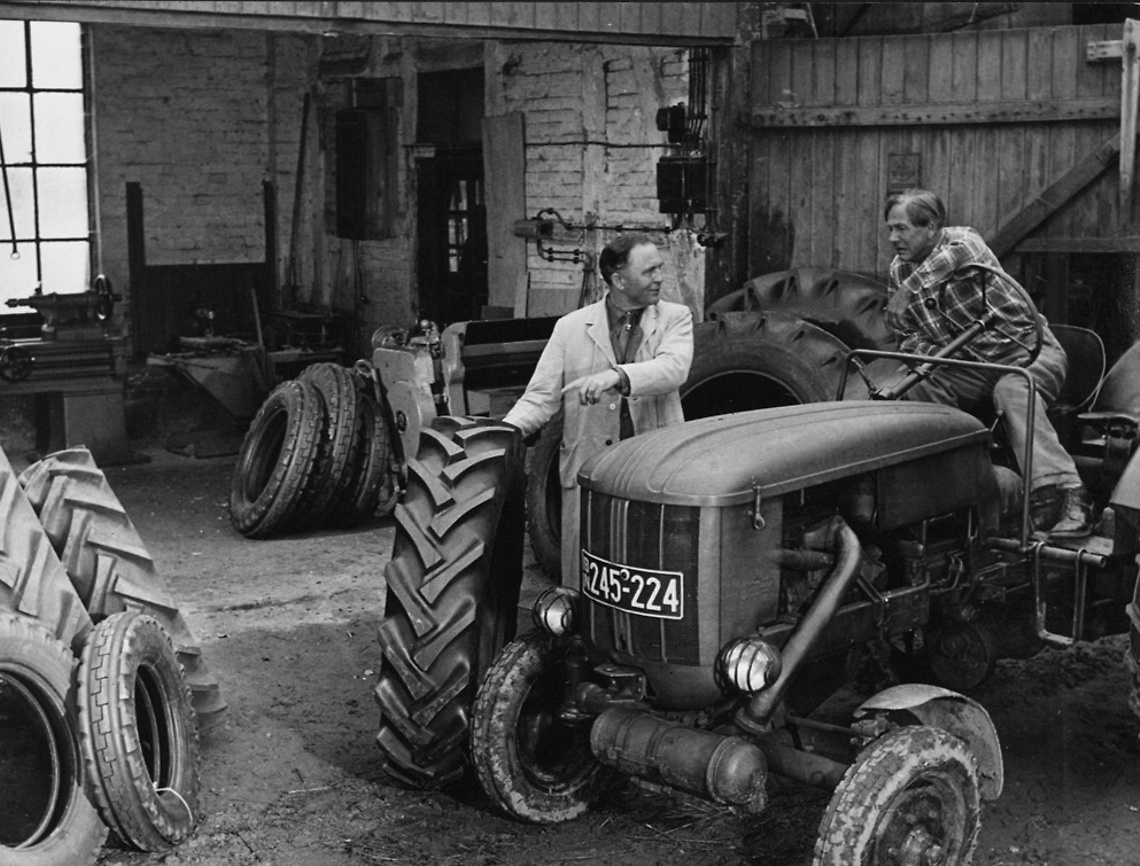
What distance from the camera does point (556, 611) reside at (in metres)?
4.30

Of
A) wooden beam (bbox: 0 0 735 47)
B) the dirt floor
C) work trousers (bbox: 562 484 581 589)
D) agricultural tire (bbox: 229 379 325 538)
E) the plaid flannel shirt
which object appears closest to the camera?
the dirt floor

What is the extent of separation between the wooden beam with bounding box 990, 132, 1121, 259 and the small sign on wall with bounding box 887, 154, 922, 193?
59 centimetres

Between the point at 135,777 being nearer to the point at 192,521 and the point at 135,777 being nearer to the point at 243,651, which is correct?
the point at 243,651

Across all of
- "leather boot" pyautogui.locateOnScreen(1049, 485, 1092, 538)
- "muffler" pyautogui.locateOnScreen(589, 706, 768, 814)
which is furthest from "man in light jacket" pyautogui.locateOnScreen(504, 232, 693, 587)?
"leather boot" pyautogui.locateOnScreen(1049, 485, 1092, 538)

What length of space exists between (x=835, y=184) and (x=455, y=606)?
4746 mm

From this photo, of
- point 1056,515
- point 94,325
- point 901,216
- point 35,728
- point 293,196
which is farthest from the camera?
point 293,196

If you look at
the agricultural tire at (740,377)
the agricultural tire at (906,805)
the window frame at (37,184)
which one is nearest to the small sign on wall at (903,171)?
the agricultural tire at (740,377)

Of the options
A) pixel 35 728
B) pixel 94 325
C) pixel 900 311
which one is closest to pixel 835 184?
pixel 900 311

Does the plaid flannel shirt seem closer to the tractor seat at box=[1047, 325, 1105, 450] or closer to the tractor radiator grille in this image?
the tractor seat at box=[1047, 325, 1105, 450]

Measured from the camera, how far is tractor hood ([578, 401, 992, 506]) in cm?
386

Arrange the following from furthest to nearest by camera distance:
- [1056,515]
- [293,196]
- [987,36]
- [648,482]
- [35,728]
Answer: [293,196] → [987,36] → [1056,515] → [35,728] → [648,482]

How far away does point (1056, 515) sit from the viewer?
4.98 metres

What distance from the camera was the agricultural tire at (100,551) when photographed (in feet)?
16.0

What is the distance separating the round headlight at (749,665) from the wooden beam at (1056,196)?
447cm
